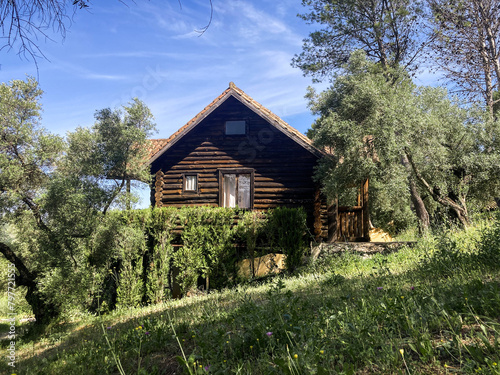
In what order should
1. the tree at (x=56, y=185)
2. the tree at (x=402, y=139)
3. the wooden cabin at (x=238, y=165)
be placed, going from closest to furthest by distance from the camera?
the tree at (x=56, y=185)
the tree at (x=402, y=139)
the wooden cabin at (x=238, y=165)

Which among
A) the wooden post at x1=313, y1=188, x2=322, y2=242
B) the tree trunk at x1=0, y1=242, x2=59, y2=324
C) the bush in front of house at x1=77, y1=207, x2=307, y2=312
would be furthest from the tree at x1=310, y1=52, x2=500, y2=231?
the tree trunk at x1=0, y1=242, x2=59, y2=324

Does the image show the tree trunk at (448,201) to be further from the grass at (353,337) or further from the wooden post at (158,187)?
the wooden post at (158,187)

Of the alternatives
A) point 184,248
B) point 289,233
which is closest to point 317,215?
point 289,233

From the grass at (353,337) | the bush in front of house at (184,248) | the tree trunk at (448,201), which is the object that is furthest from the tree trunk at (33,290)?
the tree trunk at (448,201)

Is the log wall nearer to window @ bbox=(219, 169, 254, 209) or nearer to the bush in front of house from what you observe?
window @ bbox=(219, 169, 254, 209)

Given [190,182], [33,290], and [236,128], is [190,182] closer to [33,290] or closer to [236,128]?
[236,128]

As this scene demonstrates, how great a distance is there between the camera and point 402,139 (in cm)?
1415

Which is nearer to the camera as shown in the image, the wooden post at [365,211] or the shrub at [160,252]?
the shrub at [160,252]

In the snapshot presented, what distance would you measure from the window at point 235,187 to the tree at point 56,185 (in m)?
4.59

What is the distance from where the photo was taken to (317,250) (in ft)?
45.0

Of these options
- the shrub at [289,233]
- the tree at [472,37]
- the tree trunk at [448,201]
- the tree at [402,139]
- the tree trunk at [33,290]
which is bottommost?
the tree trunk at [33,290]

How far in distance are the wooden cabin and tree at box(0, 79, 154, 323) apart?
2.78 metres

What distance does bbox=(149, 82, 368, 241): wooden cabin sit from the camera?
16906 mm

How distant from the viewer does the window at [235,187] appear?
17.5 metres
